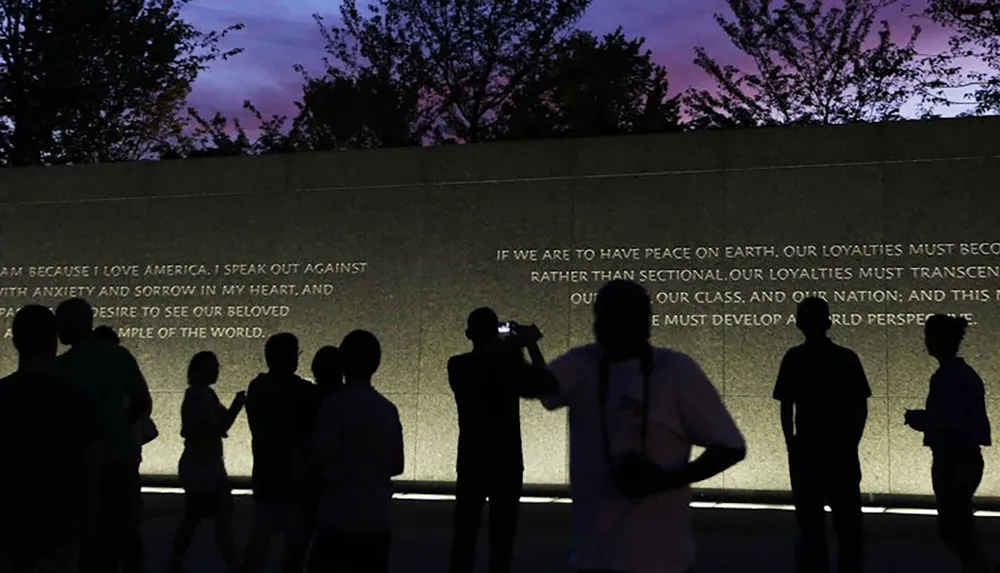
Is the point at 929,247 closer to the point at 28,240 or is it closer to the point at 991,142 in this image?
the point at 991,142

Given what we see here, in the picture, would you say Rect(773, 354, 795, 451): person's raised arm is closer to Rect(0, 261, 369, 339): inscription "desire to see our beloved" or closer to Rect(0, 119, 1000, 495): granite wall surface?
Rect(0, 119, 1000, 495): granite wall surface

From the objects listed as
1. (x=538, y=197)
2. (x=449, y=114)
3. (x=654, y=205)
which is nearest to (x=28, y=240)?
(x=538, y=197)

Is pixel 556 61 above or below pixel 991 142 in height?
above

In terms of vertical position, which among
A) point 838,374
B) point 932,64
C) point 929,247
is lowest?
point 838,374

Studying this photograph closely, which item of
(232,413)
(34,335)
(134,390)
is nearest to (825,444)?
(232,413)

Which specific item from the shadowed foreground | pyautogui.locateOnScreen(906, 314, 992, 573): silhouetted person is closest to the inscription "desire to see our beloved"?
the shadowed foreground

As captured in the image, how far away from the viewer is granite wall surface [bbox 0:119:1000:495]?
12.1 m

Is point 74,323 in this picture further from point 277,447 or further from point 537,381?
point 537,381

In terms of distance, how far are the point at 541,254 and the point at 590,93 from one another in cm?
1571

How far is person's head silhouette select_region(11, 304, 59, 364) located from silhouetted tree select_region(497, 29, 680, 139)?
23251mm

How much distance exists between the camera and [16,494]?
13.3 ft

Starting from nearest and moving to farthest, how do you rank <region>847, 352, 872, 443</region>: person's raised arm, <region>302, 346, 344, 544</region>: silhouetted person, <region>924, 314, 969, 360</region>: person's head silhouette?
<region>302, 346, 344, 544</region>: silhouetted person, <region>847, 352, 872, 443</region>: person's raised arm, <region>924, 314, 969, 360</region>: person's head silhouette

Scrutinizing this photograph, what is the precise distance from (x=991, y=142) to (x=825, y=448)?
267 inches

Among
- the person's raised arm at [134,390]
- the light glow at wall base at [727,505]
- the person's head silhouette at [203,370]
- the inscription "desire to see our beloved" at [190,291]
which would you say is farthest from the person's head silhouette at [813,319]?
the inscription "desire to see our beloved" at [190,291]
